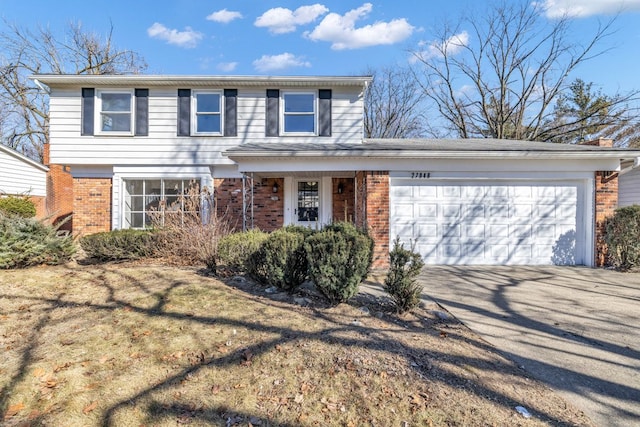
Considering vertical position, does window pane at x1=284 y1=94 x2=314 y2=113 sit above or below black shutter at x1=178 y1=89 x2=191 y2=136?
above

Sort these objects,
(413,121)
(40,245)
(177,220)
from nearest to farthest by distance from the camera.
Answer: (40,245) < (177,220) < (413,121)

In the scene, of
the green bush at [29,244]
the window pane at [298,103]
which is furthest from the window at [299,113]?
the green bush at [29,244]

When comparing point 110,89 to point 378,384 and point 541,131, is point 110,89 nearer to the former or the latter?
point 378,384

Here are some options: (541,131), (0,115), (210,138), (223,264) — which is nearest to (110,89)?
(210,138)

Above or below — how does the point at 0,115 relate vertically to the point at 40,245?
above

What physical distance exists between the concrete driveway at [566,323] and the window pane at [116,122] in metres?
9.87

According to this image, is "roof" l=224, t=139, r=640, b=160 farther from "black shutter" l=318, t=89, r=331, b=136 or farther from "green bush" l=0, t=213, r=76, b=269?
"green bush" l=0, t=213, r=76, b=269

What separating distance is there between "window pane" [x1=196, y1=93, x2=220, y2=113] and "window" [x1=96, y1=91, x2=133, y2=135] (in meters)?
2.08

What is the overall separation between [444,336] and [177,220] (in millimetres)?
5648

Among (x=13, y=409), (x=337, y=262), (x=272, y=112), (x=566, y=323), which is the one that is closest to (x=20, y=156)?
(x=272, y=112)

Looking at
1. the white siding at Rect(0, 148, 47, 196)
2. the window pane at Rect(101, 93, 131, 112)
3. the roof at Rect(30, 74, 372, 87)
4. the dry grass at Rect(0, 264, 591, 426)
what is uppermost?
the roof at Rect(30, 74, 372, 87)

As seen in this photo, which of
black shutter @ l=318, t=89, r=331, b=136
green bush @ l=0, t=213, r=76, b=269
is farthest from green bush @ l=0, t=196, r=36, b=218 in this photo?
black shutter @ l=318, t=89, r=331, b=136

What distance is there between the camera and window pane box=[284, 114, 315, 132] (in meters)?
10.4

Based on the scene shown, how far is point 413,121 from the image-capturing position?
24578mm
